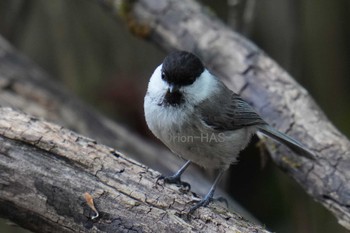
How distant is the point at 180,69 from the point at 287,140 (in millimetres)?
746

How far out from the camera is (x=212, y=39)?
394cm

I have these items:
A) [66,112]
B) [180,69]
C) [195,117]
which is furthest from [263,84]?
[66,112]

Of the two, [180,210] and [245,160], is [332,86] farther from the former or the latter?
[180,210]

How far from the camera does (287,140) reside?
3.23m

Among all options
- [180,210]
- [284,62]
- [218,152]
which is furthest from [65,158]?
[284,62]

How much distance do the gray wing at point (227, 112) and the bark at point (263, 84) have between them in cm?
19

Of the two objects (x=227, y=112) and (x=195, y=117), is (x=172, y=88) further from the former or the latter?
(x=227, y=112)

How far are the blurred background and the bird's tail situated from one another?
1262mm

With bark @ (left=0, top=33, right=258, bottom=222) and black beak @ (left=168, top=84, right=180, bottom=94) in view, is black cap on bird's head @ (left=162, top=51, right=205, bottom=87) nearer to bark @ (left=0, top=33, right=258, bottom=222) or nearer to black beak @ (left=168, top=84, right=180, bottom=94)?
black beak @ (left=168, top=84, right=180, bottom=94)

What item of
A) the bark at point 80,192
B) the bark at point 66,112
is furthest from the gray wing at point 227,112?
the bark at point 66,112

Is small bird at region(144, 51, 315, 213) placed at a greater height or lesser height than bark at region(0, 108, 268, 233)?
greater

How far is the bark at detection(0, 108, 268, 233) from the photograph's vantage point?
2.56 meters

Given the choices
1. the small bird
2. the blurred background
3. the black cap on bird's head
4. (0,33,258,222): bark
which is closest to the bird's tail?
the small bird

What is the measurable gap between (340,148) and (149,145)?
141 cm
